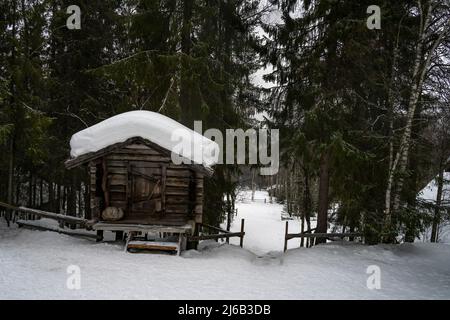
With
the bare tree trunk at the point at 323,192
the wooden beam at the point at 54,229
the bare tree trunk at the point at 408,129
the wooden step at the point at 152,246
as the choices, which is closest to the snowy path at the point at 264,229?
the bare tree trunk at the point at 323,192

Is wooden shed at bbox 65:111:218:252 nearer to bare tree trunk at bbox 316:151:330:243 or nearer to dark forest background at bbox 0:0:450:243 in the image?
dark forest background at bbox 0:0:450:243

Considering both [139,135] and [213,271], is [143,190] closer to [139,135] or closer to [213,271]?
[139,135]

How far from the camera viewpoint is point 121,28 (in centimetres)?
1408

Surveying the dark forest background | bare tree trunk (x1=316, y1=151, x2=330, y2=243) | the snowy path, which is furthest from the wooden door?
the snowy path

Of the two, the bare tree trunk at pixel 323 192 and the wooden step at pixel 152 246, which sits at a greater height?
the bare tree trunk at pixel 323 192

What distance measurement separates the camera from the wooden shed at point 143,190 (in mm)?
9984

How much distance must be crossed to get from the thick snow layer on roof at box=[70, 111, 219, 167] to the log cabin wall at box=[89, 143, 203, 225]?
21.8 inches

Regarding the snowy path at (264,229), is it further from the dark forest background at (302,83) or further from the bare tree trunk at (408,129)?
the bare tree trunk at (408,129)

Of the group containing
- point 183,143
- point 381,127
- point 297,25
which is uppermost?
point 297,25

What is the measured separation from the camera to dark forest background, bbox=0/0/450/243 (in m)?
10.5

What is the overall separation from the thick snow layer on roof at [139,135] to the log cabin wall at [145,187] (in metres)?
0.55
